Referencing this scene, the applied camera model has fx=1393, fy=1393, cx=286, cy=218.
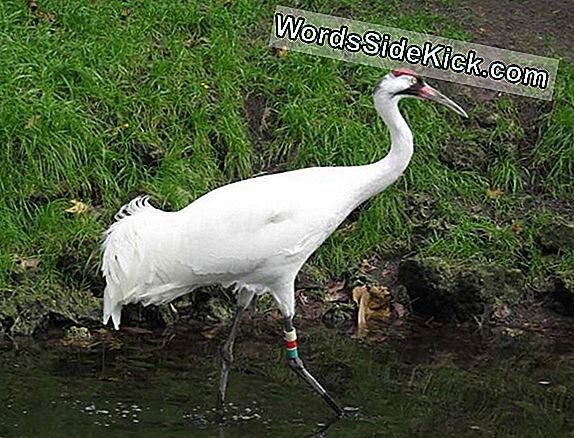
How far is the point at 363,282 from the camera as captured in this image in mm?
8477

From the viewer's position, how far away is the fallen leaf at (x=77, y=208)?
8.31 m

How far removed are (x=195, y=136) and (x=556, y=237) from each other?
2425mm

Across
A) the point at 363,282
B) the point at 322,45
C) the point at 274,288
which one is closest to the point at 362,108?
the point at 322,45

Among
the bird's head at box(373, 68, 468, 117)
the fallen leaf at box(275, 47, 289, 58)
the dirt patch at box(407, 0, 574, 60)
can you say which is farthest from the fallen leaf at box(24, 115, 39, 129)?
the dirt patch at box(407, 0, 574, 60)

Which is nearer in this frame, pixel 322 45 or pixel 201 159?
pixel 201 159

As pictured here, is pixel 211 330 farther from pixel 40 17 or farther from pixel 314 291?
pixel 40 17

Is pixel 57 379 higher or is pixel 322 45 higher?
pixel 322 45

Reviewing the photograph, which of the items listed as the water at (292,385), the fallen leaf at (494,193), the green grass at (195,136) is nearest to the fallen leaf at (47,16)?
the green grass at (195,136)

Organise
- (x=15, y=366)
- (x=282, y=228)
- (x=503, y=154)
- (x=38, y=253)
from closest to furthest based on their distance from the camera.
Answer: (x=282, y=228) < (x=15, y=366) < (x=38, y=253) < (x=503, y=154)

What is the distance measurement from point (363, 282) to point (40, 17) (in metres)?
3.27

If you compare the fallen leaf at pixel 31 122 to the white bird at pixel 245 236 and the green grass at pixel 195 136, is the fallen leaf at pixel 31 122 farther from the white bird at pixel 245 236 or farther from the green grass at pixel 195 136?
the white bird at pixel 245 236

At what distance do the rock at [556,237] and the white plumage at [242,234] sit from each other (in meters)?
2.42

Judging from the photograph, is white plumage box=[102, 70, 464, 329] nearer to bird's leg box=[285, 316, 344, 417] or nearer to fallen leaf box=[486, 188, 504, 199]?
bird's leg box=[285, 316, 344, 417]

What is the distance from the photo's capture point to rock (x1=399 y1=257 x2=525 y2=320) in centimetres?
806
